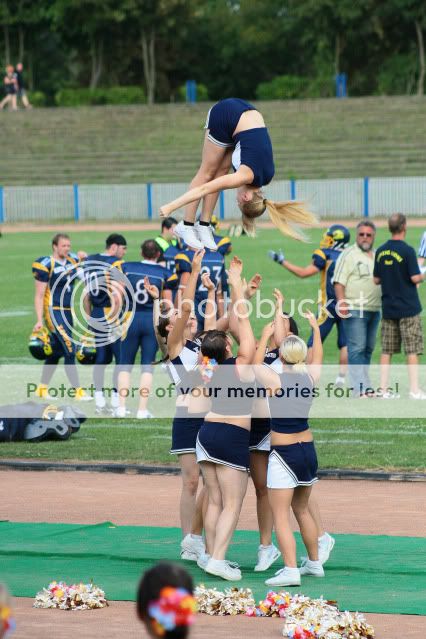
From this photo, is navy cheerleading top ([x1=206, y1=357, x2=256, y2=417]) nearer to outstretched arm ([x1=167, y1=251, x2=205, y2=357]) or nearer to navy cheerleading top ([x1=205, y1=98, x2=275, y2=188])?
outstretched arm ([x1=167, y1=251, x2=205, y2=357])

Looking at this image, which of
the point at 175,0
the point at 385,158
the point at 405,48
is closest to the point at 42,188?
the point at 385,158

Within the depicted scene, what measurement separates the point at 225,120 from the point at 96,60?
5613 cm

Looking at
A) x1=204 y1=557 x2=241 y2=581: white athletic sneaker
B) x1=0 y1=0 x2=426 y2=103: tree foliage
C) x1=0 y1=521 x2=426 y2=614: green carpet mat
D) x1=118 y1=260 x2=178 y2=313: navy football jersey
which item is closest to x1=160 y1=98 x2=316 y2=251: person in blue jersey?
x1=204 y1=557 x2=241 y2=581: white athletic sneaker

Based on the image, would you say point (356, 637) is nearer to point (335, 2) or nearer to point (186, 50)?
point (335, 2)

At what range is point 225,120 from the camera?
25.7 feet

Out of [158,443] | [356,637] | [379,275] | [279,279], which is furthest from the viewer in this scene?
[279,279]

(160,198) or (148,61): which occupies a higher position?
(148,61)

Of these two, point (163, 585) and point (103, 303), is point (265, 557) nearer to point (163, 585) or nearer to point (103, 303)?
point (163, 585)

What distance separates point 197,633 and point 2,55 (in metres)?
59.6

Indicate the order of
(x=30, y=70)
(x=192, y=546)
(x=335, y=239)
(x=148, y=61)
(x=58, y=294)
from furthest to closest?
1. (x=30, y=70)
2. (x=148, y=61)
3. (x=335, y=239)
4. (x=58, y=294)
5. (x=192, y=546)

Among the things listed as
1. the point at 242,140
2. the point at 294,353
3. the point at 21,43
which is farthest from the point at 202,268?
the point at 21,43

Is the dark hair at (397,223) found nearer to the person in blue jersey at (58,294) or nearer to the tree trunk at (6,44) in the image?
the person in blue jersey at (58,294)

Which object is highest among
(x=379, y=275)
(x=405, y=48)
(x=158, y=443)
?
(x=405, y=48)

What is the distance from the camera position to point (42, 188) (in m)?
42.7
